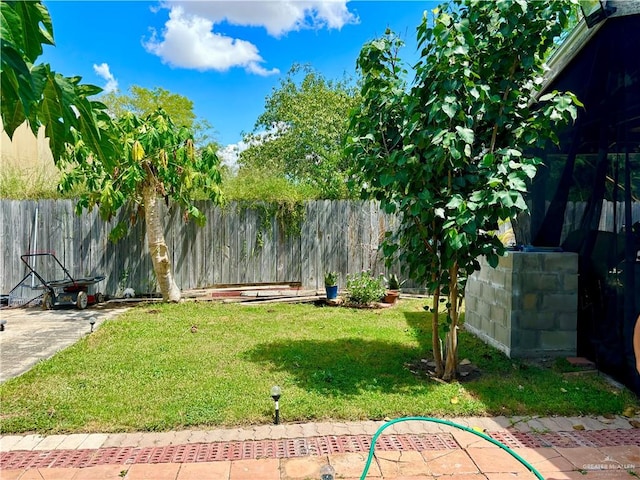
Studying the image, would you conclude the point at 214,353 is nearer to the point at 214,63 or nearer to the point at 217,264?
the point at 217,264

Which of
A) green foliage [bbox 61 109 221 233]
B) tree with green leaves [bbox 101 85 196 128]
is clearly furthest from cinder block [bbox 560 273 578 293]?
tree with green leaves [bbox 101 85 196 128]

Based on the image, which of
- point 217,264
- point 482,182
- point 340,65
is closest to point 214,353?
point 482,182

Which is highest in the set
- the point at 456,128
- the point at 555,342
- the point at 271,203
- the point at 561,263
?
the point at 456,128

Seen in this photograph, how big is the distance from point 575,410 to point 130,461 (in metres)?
3.11

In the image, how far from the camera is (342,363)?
430 centimetres

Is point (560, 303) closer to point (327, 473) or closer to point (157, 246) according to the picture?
point (327, 473)

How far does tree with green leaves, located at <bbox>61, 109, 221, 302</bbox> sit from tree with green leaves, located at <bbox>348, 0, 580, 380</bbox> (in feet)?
12.0

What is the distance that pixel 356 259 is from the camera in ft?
27.5

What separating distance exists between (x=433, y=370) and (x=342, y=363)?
873mm

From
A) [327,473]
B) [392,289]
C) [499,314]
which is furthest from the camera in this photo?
[392,289]

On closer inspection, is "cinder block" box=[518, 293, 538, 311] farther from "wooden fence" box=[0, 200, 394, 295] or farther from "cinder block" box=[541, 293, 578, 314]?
"wooden fence" box=[0, 200, 394, 295]

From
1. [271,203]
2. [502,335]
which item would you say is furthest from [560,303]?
[271,203]

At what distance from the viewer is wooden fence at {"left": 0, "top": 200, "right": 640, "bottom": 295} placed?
7.58 meters

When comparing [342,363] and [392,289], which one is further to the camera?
[392,289]
